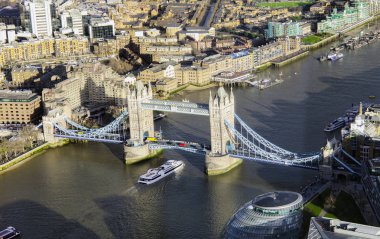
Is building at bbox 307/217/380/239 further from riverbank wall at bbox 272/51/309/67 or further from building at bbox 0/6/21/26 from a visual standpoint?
building at bbox 0/6/21/26

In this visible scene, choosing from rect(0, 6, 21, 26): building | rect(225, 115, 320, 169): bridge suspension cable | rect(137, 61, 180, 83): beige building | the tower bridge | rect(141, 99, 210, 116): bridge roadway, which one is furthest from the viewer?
rect(0, 6, 21, 26): building

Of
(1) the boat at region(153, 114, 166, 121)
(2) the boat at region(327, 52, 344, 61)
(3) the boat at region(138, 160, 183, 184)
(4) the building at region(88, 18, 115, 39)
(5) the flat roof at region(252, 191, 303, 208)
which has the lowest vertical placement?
(3) the boat at region(138, 160, 183, 184)

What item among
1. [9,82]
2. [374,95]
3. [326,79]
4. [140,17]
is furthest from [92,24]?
[374,95]

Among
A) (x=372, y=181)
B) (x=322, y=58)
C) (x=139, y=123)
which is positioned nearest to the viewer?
(x=372, y=181)

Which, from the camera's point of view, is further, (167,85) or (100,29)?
(100,29)

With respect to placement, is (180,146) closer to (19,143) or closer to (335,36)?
(19,143)

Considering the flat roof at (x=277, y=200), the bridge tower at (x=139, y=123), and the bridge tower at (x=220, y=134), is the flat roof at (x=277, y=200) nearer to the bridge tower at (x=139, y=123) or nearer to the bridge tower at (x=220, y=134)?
the bridge tower at (x=220, y=134)

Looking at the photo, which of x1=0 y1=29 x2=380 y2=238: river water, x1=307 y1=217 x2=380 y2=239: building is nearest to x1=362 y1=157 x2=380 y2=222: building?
x1=0 y1=29 x2=380 y2=238: river water

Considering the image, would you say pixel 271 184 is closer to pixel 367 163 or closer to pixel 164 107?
pixel 367 163

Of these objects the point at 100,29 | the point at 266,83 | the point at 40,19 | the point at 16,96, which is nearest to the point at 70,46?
the point at 100,29
